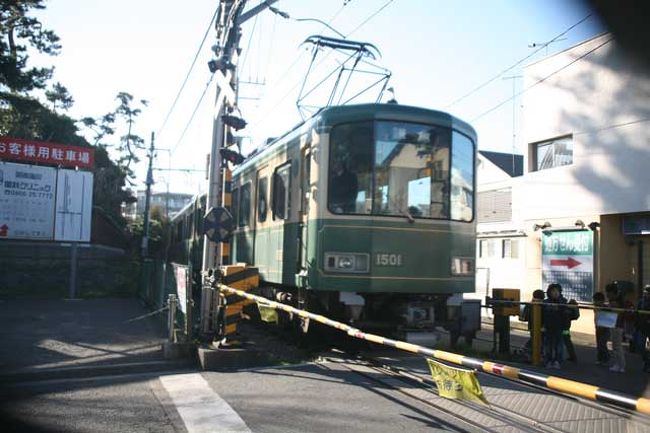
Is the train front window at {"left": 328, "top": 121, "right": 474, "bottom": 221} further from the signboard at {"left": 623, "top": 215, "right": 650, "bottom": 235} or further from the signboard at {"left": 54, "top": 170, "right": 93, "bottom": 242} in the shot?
the signboard at {"left": 54, "top": 170, "right": 93, "bottom": 242}

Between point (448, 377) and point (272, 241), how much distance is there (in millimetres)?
5866

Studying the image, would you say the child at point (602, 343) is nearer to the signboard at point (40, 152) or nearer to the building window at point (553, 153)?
the building window at point (553, 153)

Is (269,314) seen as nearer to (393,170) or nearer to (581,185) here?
(393,170)

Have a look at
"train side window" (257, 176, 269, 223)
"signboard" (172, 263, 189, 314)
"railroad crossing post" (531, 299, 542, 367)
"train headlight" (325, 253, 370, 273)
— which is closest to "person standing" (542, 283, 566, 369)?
"railroad crossing post" (531, 299, 542, 367)

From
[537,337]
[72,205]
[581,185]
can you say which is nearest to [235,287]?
[537,337]

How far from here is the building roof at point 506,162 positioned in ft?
84.0

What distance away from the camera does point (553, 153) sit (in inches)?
619

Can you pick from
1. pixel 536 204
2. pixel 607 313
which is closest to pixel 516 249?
pixel 536 204

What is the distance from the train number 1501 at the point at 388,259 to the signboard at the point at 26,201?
14.9m

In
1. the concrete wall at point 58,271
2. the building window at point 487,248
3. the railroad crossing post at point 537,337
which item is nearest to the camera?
the railroad crossing post at point 537,337

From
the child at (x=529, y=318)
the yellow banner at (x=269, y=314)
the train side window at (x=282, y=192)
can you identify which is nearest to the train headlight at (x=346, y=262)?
the train side window at (x=282, y=192)

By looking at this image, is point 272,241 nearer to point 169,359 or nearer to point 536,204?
point 169,359

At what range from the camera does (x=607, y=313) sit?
938cm

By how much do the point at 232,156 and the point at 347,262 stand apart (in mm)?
2637
